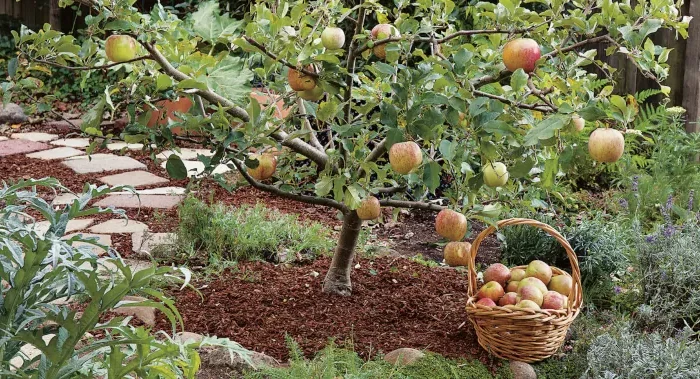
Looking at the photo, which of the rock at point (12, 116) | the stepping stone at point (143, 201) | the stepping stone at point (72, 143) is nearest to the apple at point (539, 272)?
the stepping stone at point (143, 201)

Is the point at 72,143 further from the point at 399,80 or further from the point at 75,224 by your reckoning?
the point at 399,80

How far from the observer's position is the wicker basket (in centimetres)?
283

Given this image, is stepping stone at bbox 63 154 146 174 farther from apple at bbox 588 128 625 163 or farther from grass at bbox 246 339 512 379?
apple at bbox 588 128 625 163

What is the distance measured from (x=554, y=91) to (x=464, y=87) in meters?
0.44

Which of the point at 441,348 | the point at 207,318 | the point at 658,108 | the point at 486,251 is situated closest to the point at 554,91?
the point at 441,348

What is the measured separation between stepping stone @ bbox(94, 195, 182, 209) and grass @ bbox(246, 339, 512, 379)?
7.89 ft

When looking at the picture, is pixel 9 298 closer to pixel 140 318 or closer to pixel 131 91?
pixel 131 91

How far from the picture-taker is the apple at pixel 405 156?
2354 mm

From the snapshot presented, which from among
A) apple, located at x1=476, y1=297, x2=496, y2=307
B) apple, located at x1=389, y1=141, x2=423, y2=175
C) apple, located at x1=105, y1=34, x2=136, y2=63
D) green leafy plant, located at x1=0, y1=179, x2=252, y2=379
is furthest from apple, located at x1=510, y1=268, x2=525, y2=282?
apple, located at x1=105, y1=34, x2=136, y2=63

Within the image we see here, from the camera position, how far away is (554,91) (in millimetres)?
2627

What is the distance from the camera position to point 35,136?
7223mm

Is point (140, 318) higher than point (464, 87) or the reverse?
the reverse

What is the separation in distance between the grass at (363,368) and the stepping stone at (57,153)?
408 cm

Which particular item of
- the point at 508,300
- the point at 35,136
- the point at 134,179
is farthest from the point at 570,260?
the point at 35,136
